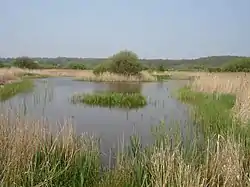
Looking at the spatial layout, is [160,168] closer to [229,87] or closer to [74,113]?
[74,113]

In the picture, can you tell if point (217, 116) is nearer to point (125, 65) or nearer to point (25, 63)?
point (125, 65)

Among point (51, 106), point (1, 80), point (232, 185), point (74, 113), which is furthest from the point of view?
point (1, 80)

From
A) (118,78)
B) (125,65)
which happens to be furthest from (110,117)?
(125,65)

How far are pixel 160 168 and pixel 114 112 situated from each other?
10597mm

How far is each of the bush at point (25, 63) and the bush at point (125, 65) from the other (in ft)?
84.2

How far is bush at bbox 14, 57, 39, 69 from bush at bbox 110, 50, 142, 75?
25.7m

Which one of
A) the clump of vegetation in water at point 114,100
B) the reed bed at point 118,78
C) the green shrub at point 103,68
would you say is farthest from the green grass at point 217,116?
the green shrub at point 103,68

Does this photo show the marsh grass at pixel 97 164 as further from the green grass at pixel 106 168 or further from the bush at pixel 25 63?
the bush at pixel 25 63

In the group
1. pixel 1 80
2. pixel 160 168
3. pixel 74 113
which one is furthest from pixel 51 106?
pixel 160 168

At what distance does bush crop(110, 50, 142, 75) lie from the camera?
3775 centimetres

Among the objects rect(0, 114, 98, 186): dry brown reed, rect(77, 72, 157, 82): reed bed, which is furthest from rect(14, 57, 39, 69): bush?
rect(0, 114, 98, 186): dry brown reed

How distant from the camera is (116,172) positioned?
5.11m

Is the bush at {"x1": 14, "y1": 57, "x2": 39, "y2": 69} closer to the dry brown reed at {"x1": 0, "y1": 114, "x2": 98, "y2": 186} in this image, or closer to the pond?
the pond

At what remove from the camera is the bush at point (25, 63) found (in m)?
59.4
